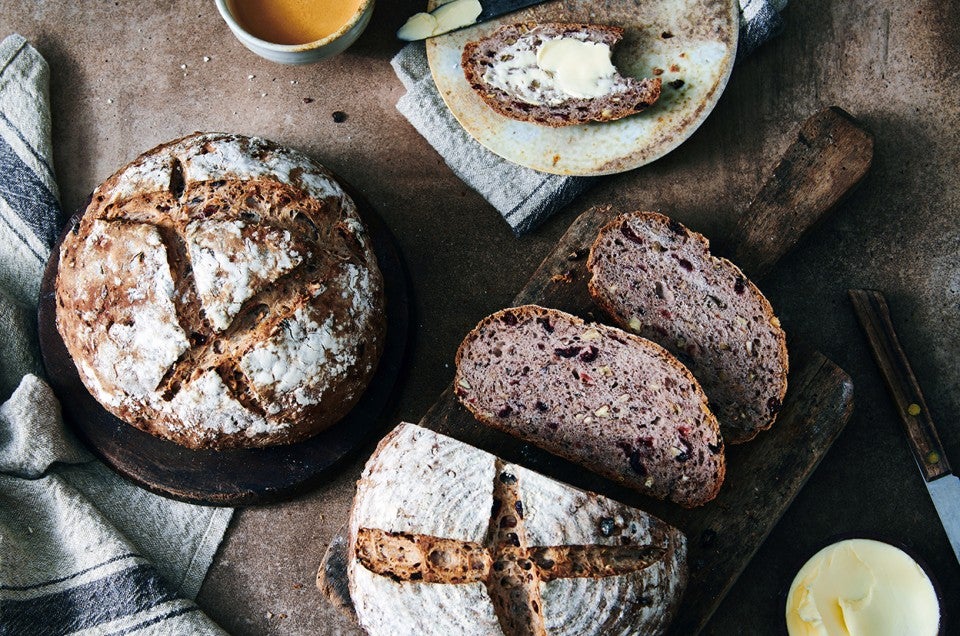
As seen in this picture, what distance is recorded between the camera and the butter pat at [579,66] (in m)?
3.12

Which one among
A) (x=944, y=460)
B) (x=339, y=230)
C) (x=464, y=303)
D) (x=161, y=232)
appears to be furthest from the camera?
(x=464, y=303)

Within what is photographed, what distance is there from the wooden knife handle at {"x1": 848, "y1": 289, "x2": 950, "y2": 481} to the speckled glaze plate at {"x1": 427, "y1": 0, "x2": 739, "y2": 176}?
98 centimetres

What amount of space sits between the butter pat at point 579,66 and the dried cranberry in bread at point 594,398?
90 centimetres

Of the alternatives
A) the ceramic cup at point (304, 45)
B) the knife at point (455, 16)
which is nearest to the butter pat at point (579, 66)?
the knife at point (455, 16)

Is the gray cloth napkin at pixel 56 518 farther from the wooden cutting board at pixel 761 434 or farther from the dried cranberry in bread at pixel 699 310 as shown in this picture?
the dried cranberry in bread at pixel 699 310

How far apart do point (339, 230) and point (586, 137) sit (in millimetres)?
1052

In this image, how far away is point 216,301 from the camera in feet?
8.44

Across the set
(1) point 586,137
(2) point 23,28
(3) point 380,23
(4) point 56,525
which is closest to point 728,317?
(1) point 586,137

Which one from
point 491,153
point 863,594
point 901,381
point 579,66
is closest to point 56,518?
point 491,153

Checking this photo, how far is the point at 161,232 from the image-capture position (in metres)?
2.63

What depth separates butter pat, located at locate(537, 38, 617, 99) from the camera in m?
3.12

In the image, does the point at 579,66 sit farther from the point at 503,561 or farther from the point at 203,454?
the point at 203,454

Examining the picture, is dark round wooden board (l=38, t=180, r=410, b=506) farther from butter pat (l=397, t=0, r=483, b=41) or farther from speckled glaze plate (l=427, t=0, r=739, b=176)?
butter pat (l=397, t=0, r=483, b=41)

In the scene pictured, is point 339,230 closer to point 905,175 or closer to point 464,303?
point 464,303
